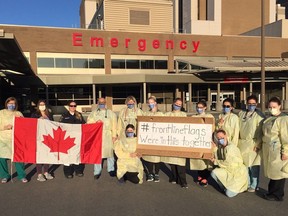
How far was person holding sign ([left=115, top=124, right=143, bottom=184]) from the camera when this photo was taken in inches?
245

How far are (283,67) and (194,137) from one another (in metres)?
29.1

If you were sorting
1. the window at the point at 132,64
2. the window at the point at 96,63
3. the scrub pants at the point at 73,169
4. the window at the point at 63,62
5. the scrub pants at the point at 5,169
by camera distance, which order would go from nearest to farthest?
1. the scrub pants at the point at 5,169
2. the scrub pants at the point at 73,169
3. the window at the point at 63,62
4. the window at the point at 96,63
5. the window at the point at 132,64

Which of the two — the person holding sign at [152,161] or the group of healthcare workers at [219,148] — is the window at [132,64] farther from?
the person holding sign at [152,161]

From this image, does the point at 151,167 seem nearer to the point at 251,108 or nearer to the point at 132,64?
the point at 251,108

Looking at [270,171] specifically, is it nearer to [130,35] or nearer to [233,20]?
[130,35]

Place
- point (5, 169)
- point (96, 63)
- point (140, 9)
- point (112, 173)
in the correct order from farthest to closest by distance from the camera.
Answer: point (140, 9), point (96, 63), point (112, 173), point (5, 169)

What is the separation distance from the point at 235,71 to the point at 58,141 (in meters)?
27.7

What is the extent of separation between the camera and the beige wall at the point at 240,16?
5462cm

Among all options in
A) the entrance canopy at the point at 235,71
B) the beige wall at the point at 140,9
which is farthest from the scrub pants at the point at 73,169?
the beige wall at the point at 140,9

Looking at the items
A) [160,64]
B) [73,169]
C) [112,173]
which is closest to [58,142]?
[73,169]

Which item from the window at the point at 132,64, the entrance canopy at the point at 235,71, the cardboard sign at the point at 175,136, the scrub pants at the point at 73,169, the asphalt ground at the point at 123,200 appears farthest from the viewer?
the window at the point at 132,64

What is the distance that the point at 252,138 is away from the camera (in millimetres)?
5480

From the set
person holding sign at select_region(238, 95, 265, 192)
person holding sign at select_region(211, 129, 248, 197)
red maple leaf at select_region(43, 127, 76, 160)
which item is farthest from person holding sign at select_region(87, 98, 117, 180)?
person holding sign at select_region(238, 95, 265, 192)

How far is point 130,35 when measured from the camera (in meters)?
33.8
